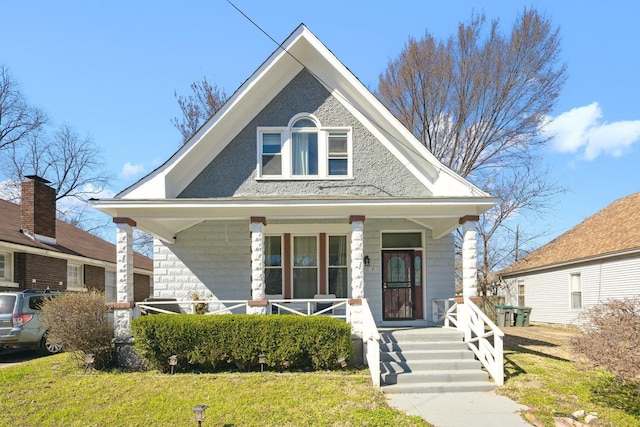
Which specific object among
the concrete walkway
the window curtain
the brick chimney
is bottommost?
the concrete walkway

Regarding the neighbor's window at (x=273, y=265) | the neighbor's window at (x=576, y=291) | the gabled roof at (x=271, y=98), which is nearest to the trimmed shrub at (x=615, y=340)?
the gabled roof at (x=271, y=98)

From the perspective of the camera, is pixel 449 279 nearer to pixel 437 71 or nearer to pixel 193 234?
pixel 193 234

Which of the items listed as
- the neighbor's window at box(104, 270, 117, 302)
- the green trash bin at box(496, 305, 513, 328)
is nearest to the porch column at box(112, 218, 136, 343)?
the neighbor's window at box(104, 270, 117, 302)

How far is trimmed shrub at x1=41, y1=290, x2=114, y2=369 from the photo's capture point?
31.4ft

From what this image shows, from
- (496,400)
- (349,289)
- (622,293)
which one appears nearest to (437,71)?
(622,293)

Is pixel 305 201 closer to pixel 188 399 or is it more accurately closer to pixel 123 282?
pixel 123 282

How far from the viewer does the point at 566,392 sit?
836 cm

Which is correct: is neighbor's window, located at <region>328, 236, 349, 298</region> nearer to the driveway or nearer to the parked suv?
the parked suv

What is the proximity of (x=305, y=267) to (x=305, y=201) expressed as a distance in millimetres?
3324

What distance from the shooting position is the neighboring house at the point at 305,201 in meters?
11.0

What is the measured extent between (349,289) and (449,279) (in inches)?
112

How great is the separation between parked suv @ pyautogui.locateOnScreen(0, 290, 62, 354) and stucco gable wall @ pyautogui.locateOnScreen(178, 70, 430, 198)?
4760 millimetres

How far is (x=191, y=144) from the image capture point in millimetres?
11648

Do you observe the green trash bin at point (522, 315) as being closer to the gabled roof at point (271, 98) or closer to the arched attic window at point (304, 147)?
the gabled roof at point (271, 98)
